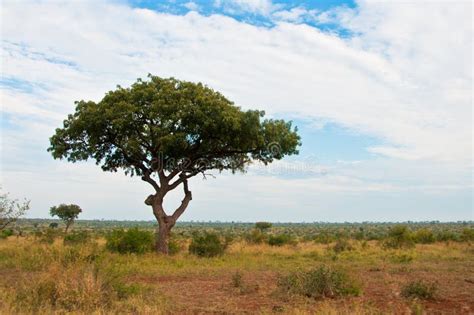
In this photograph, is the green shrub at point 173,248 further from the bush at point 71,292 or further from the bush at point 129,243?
the bush at point 71,292

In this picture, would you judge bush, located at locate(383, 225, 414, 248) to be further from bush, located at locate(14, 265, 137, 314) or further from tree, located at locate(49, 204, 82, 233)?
tree, located at locate(49, 204, 82, 233)

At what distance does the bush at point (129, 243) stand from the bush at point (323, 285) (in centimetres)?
1048

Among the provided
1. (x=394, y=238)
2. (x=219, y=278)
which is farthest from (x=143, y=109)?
(x=394, y=238)

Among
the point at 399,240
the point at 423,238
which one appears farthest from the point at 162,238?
the point at 423,238

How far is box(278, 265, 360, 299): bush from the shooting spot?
10867 millimetres

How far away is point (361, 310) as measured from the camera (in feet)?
28.2

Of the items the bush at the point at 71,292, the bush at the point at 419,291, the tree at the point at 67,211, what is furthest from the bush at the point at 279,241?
the tree at the point at 67,211

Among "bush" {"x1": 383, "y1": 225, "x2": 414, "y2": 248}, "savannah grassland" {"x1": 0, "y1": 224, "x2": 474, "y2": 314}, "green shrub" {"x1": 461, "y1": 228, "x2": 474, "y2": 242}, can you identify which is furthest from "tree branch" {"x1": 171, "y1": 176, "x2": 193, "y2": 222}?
"green shrub" {"x1": 461, "y1": 228, "x2": 474, "y2": 242}

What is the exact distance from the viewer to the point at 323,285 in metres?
11.0

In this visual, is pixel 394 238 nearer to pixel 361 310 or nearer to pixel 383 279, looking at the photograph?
pixel 383 279

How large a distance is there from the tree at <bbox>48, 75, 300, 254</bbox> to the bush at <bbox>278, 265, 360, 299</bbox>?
8.68 metres

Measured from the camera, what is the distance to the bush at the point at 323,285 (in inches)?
428

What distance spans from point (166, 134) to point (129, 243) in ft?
16.9

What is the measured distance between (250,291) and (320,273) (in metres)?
1.84
